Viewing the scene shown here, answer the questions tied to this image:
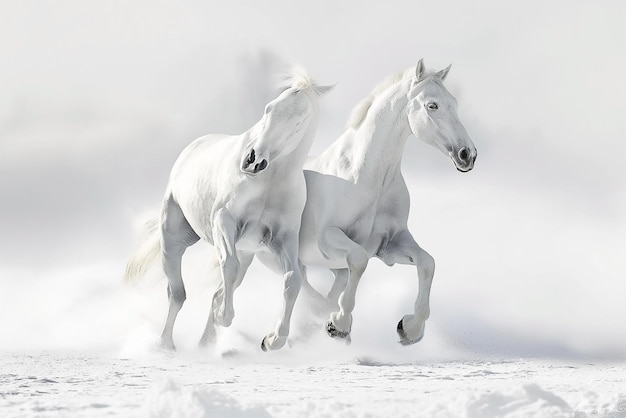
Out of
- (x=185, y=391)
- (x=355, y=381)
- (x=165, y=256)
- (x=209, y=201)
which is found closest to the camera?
(x=185, y=391)

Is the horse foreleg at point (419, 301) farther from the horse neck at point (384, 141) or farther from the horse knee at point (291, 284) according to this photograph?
the horse knee at point (291, 284)

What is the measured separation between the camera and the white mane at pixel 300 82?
8.32m

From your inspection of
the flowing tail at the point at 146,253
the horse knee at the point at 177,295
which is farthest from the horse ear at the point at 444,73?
the flowing tail at the point at 146,253

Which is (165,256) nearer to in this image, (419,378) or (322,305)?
(322,305)

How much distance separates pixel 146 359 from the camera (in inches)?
368

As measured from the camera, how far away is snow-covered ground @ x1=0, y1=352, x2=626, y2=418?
6465 millimetres

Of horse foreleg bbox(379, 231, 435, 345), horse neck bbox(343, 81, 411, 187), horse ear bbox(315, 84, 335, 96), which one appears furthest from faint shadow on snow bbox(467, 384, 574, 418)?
horse ear bbox(315, 84, 335, 96)

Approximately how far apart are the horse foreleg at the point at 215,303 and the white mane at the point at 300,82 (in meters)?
1.63

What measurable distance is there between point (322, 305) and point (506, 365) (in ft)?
5.86

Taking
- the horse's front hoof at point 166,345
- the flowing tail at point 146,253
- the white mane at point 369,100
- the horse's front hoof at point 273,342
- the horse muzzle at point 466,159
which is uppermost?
the white mane at point 369,100

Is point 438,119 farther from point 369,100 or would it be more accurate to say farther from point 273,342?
point 273,342

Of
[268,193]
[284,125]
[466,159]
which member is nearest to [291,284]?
[268,193]

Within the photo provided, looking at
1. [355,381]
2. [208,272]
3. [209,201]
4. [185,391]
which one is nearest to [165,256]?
[208,272]

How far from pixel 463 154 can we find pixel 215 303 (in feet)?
7.71
